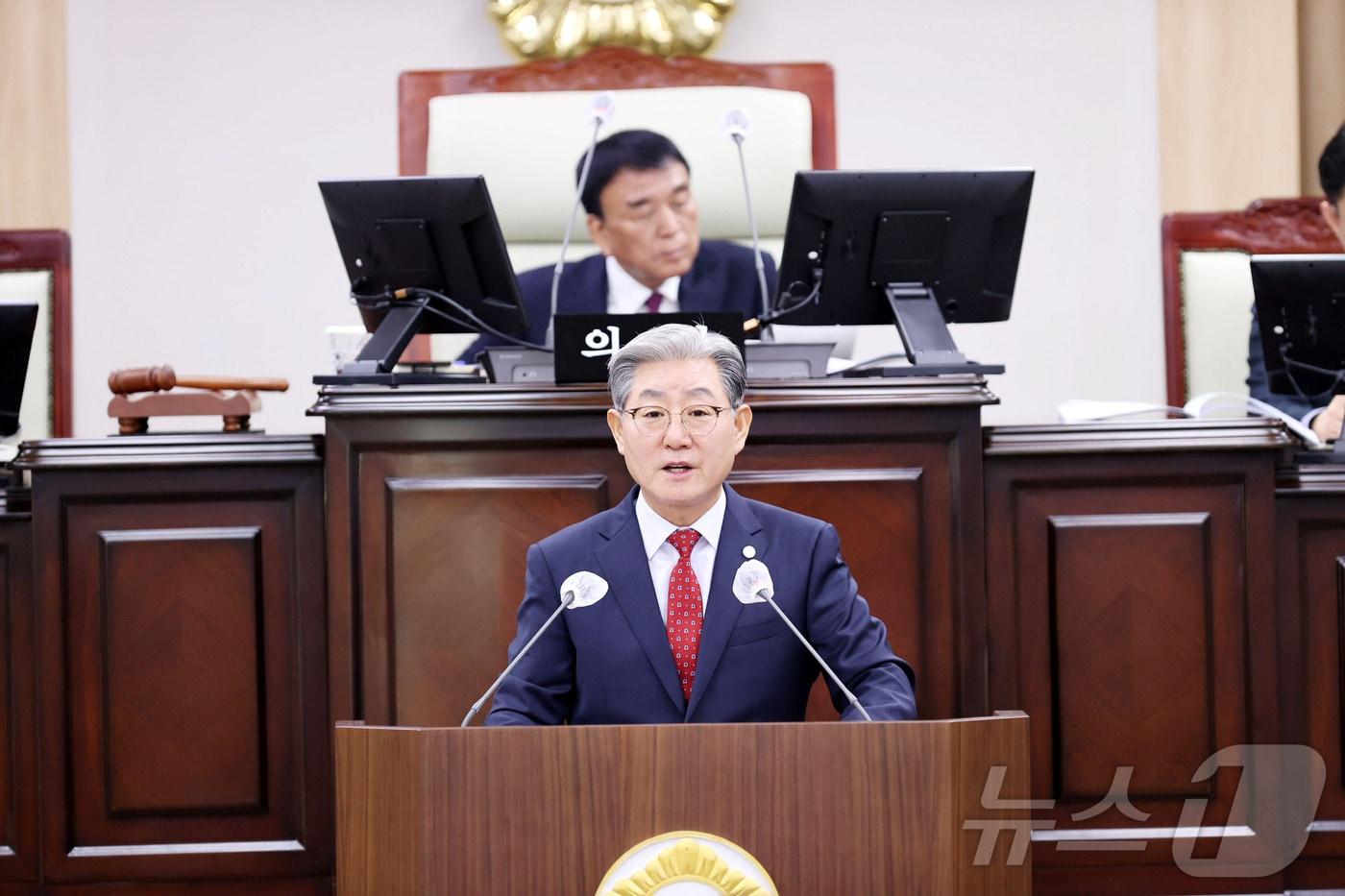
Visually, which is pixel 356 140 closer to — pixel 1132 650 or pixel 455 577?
pixel 455 577

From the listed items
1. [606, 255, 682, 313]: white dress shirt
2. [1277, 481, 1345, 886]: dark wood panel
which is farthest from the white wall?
[1277, 481, 1345, 886]: dark wood panel

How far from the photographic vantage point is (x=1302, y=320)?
2.24 m

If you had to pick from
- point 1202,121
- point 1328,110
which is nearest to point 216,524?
point 1202,121

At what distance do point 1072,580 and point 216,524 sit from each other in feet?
4.08

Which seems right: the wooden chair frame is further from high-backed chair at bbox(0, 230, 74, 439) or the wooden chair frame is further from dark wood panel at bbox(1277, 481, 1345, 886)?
dark wood panel at bbox(1277, 481, 1345, 886)

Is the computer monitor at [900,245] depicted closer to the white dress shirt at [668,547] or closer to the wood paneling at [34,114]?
the white dress shirt at [668,547]

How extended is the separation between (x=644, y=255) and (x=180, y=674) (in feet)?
4.92

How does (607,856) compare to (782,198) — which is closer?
(607,856)

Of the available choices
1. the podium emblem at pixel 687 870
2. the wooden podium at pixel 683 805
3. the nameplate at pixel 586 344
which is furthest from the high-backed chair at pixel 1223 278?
the podium emblem at pixel 687 870

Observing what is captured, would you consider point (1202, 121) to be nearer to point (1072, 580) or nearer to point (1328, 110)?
point (1328, 110)

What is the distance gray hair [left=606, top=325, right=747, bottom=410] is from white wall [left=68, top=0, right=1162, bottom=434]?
2.27 metres

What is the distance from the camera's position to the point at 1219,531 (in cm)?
207

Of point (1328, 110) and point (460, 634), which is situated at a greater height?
point (1328, 110)

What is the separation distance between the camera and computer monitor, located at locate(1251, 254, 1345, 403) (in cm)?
221
